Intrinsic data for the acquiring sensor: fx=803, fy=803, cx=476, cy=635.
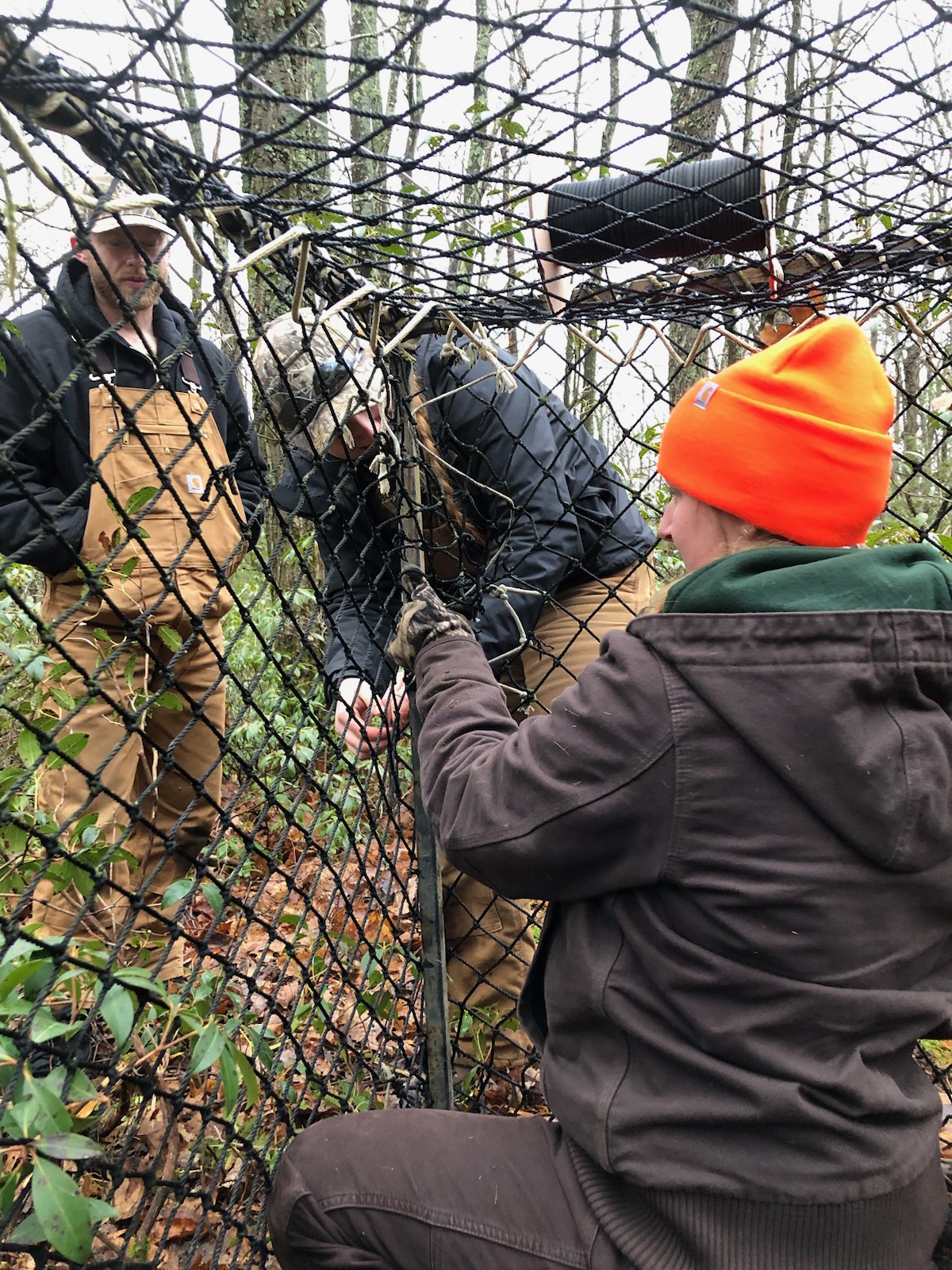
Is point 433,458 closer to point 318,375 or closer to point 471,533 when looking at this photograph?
point 471,533

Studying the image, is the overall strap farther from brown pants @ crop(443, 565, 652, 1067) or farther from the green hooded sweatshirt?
the green hooded sweatshirt

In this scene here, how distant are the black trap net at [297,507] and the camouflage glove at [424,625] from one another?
197 millimetres

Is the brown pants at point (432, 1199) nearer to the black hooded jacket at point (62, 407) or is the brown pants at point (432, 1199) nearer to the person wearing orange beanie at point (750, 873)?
the person wearing orange beanie at point (750, 873)

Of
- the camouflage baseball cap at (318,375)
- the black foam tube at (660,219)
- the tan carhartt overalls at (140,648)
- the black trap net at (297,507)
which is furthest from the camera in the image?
the tan carhartt overalls at (140,648)

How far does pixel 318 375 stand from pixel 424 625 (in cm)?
46

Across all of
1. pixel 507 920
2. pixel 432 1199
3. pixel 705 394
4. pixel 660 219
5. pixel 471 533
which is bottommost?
pixel 507 920

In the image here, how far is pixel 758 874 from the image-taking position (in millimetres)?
921

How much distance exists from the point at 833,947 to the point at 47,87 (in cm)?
121

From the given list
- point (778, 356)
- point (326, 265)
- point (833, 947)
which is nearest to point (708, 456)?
point (778, 356)

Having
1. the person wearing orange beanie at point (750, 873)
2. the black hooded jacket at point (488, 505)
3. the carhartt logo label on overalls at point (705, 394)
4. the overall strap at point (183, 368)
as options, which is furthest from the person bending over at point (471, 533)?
the person wearing orange beanie at point (750, 873)

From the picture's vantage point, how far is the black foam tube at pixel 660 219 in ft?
4.78

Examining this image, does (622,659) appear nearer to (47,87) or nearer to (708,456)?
(708,456)

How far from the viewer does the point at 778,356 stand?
1.08 metres

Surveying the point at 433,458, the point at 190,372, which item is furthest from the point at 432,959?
the point at 190,372
